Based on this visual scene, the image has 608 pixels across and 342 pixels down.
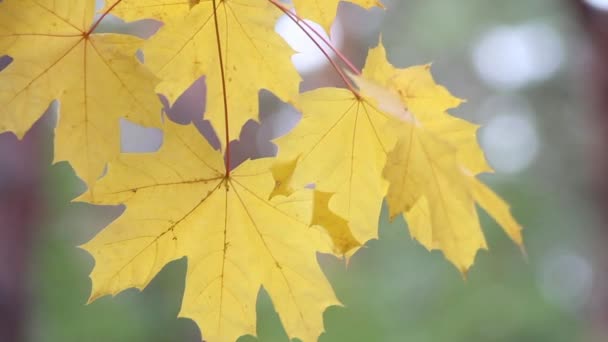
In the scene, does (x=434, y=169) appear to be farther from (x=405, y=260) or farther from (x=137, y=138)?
(x=137, y=138)

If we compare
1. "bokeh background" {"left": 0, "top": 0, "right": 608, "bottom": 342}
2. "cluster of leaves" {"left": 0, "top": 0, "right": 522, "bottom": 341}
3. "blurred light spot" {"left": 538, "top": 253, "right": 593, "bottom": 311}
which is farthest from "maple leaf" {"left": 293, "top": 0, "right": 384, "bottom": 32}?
"blurred light spot" {"left": 538, "top": 253, "right": 593, "bottom": 311}

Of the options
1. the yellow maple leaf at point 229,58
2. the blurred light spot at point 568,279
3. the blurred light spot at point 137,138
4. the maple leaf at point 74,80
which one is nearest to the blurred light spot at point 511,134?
the blurred light spot at point 568,279

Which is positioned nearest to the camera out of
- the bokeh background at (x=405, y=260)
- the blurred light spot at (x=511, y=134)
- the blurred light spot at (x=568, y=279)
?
the bokeh background at (x=405, y=260)

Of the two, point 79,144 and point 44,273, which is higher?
point 79,144

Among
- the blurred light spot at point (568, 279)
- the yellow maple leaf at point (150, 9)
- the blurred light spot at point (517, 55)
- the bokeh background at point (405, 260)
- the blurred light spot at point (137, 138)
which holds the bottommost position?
the blurred light spot at point (568, 279)

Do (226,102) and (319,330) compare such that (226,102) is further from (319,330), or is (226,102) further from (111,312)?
(111,312)

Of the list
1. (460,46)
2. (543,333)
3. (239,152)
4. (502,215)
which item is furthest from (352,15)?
(502,215)

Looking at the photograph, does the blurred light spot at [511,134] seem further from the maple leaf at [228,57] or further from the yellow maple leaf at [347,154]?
the maple leaf at [228,57]

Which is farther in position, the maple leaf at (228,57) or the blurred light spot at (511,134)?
the blurred light spot at (511,134)
